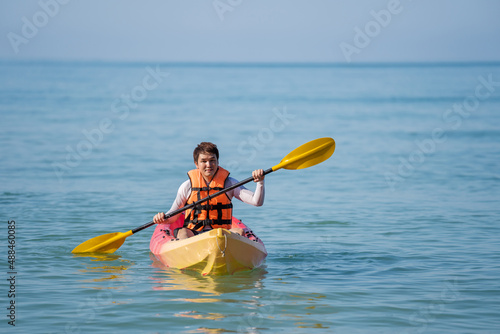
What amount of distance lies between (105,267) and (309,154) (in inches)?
91.6

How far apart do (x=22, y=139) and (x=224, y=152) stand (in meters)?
5.48

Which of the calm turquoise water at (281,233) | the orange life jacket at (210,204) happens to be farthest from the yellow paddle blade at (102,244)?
the orange life jacket at (210,204)

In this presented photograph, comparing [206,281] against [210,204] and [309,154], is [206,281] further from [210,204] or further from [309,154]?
[309,154]

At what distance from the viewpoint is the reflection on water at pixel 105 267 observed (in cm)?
666

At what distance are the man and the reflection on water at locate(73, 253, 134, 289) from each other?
2.09ft

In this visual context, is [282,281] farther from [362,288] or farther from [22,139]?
[22,139]

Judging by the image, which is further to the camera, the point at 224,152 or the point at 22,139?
the point at 22,139

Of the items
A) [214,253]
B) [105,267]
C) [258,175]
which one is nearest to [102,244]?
[105,267]

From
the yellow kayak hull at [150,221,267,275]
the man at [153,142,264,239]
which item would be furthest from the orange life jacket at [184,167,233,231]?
the yellow kayak hull at [150,221,267,275]

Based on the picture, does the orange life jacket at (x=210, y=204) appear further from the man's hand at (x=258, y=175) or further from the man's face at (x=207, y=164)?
the man's hand at (x=258, y=175)

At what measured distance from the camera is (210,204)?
692 cm

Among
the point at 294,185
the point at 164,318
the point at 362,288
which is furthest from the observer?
the point at 294,185

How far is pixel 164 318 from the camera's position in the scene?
546cm

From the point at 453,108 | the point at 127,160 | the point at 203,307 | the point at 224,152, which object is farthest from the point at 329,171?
the point at 453,108
